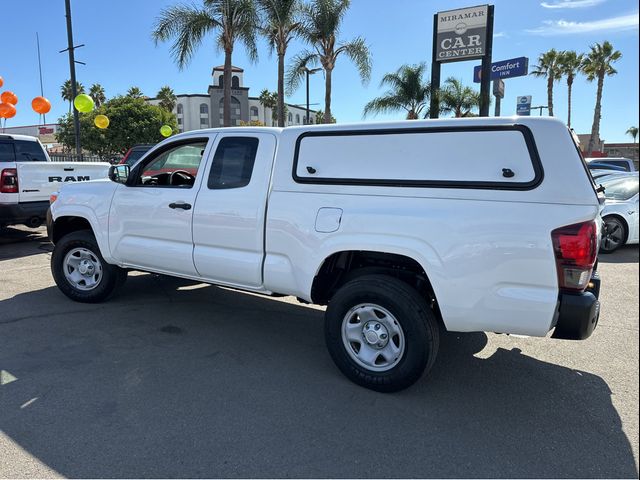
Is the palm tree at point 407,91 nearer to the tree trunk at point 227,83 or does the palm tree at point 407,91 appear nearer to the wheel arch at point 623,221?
the tree trunk at point 227,83

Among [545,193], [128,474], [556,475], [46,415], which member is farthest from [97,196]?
[556,475]

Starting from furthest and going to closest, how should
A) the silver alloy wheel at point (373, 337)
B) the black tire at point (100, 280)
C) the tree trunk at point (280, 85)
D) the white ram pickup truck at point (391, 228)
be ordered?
the tree trunk at point (280, 85) < the black tire at point (100, 280) < the silver alloy wheel at point (373, 337) < the white ram pickup truck at point (391, 228)

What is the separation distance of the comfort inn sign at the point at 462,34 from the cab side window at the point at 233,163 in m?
11.8

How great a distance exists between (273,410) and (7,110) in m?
16.7

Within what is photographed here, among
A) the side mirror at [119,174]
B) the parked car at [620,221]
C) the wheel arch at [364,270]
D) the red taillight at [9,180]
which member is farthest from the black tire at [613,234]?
the red taillight at [9,180]

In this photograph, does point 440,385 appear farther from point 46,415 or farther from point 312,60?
point 312,60

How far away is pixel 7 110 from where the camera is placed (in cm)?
1543

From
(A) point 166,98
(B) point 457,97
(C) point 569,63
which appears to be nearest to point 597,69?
(C) point 569,63

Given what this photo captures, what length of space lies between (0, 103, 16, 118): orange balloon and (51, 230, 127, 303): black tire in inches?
513

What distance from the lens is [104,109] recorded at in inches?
1665

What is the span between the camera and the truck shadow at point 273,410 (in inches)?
104

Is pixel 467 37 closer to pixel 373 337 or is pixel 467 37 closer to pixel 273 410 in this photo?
pixel 373 337

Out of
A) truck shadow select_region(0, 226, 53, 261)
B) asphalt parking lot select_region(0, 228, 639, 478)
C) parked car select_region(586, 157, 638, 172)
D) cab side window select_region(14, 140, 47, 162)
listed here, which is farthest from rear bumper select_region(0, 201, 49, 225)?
parked car select_region(586, 157, 638, 172)

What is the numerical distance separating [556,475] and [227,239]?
2.91m
